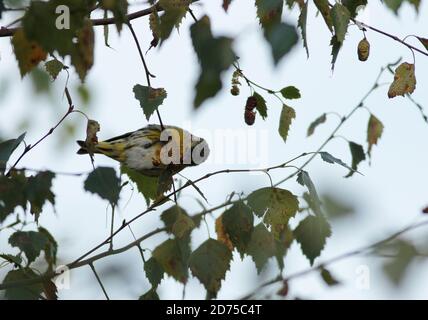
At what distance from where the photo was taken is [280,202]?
91.7 inches

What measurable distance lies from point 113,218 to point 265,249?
48 centimetres

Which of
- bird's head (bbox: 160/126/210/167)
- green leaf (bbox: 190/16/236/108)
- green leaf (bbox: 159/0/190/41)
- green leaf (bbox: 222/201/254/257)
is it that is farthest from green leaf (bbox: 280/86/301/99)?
green leaf (bbox: 190/16/236/108)

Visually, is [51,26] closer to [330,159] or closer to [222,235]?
[330,159]

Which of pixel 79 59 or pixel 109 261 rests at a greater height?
pixel 79 59

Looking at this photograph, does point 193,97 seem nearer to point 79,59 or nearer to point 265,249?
point 79,59

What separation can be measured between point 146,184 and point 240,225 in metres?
0.55

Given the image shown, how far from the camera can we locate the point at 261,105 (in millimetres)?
2385

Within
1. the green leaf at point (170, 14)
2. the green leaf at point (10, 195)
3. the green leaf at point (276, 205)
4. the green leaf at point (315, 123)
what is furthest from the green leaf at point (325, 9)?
the green leaf at point (315, 123)

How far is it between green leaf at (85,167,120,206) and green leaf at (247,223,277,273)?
1.92 feet
